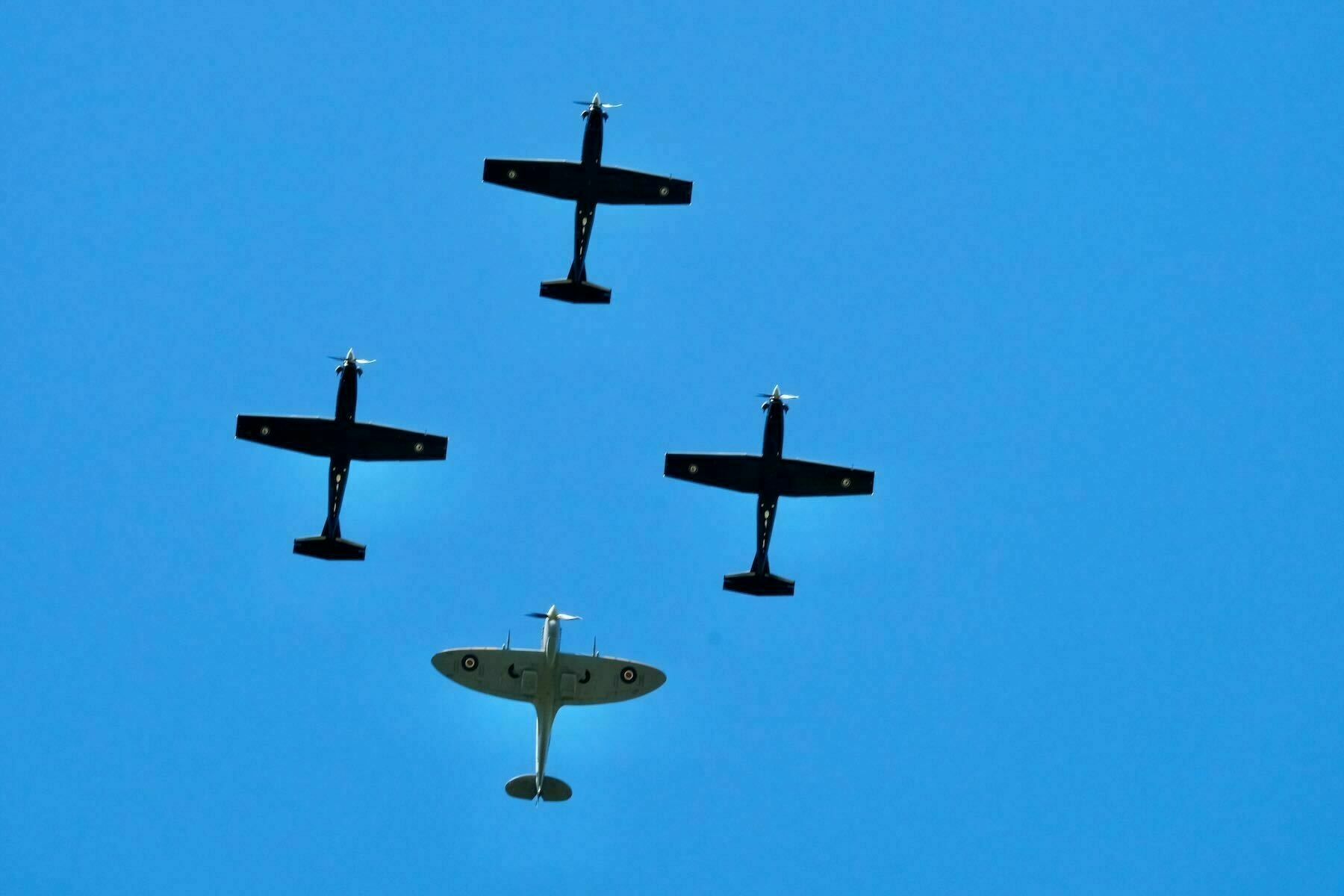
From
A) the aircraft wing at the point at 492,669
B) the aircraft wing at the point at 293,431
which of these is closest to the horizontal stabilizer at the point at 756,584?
the aircraft wing at the point at 492,669

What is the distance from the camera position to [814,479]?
A: 8100 centimetres

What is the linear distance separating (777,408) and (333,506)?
1658 centimetres

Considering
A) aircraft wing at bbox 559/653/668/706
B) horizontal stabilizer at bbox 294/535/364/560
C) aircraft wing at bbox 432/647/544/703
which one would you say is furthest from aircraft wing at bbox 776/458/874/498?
horizontal stabilizer at bbox 294/535/364/560

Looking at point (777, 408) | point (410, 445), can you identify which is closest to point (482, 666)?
point (410, 445)

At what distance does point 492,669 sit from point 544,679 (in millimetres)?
1975

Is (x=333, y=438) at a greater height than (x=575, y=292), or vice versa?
(x=575, y=292)

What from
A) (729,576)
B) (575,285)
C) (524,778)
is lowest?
(524,778)

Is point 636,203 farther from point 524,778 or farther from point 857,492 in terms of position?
point 524,778

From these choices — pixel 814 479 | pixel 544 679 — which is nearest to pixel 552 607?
pixel 544 679

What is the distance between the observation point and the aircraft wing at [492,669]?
81000 mm

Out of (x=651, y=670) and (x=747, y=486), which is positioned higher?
(x=747, y=486)

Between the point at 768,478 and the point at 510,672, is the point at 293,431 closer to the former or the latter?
the point at 510,672

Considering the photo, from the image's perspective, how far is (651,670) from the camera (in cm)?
8156

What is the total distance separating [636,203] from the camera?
8412 centimetres
